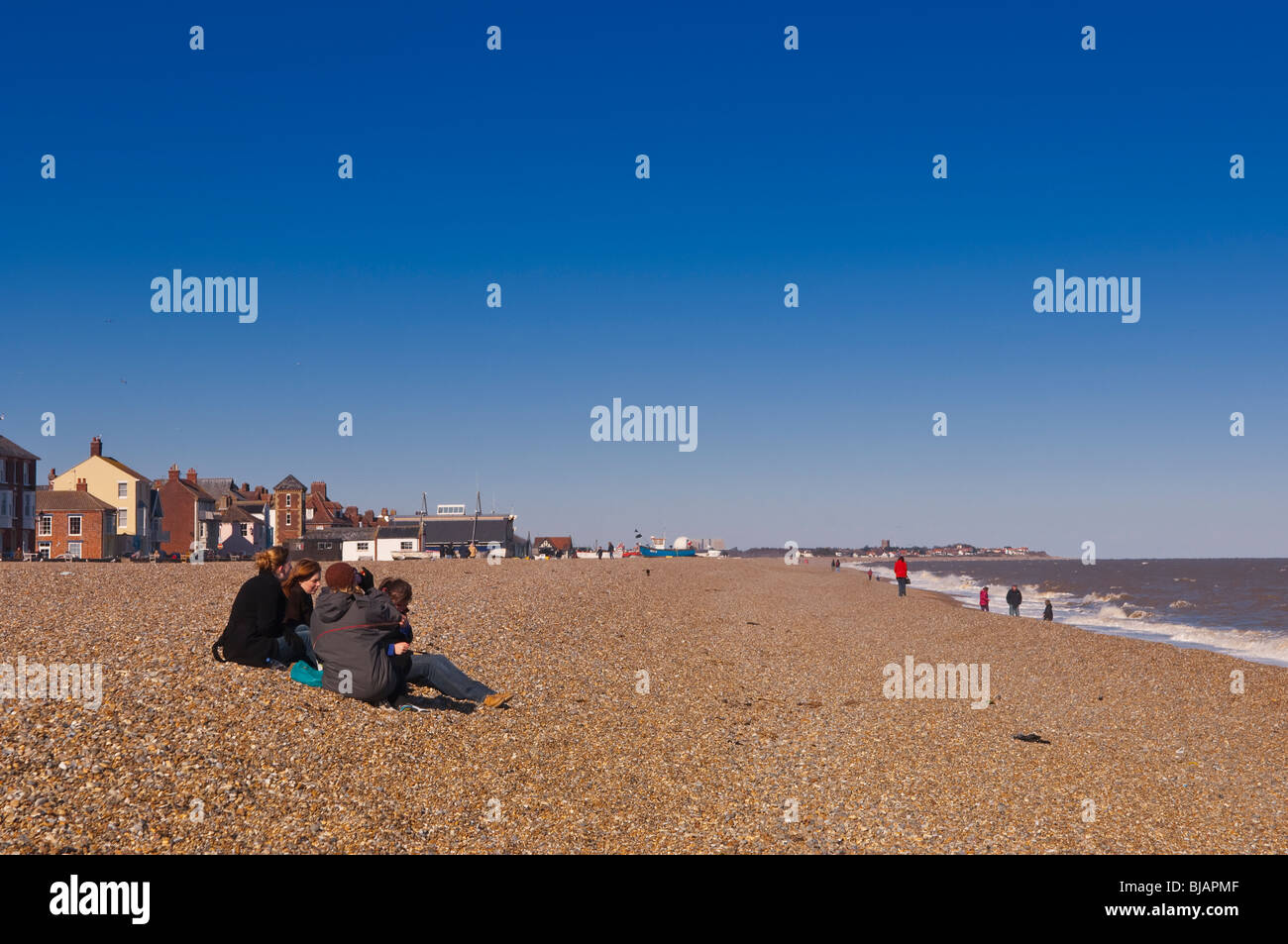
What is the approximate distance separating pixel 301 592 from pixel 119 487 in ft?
255

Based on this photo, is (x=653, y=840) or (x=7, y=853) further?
(x=653, y=840)

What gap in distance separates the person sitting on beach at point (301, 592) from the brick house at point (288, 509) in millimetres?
101346

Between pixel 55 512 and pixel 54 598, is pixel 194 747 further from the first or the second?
pixel 55 512

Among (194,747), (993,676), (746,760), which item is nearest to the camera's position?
(194,747)

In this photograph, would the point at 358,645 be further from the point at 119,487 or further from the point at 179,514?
the point at 179,514

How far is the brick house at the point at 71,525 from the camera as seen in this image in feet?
232

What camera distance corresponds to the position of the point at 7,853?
5.98 m

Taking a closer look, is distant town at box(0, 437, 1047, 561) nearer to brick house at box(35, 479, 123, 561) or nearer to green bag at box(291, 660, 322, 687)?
brick house at box(35, 479, 123, 561)

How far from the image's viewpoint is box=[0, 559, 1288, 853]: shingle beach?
723 cm

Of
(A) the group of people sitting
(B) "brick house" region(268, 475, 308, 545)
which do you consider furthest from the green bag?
(B) "brick house" region(268, 475, 308, 545)

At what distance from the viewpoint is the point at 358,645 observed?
10.3 m

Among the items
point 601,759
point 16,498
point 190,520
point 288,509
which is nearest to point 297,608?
point 601,759
